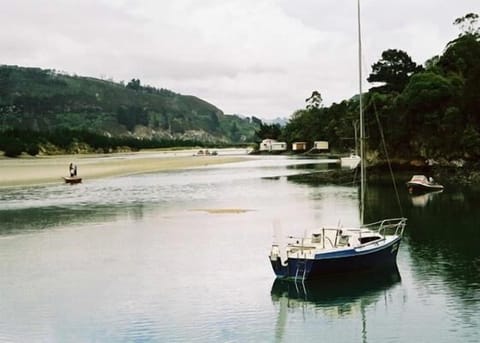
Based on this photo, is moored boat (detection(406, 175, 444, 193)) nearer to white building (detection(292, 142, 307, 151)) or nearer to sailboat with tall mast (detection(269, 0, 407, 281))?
sailboat with tall mast (detection(269, 0, 407, 281))

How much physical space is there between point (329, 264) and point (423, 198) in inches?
1391

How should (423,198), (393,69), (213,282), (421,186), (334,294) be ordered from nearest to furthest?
(334,294) → (213,282) → (423,198) → (421,186) → (393,69)

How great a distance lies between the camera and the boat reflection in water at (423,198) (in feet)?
180

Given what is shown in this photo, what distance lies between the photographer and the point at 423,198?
59.0m

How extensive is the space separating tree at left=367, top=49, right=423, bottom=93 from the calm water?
64.9m

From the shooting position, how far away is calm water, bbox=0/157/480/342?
70.2 ft

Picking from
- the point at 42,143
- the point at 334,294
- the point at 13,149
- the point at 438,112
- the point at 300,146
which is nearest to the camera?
the point at 334,294

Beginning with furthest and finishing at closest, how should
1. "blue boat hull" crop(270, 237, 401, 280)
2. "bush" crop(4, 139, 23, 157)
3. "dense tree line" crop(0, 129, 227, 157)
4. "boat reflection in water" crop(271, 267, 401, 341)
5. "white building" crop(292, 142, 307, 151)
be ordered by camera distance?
"white building" crop(292, 142, 307, 151) → "dense tree line" crop(0, 129, 227, 157) → "bush" crop(4, 139, 23, 157) → "blue boat hull" crop(270, 237, 401, 280) → "boat reflection in water" crop(271, 267, 401, 341)

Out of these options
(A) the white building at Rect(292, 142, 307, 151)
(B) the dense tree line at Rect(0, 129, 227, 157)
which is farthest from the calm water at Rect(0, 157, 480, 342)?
(A) the white building at Rect(292, 142, 307, 151)

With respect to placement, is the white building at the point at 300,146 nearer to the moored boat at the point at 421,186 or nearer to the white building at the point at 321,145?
the white building at the point at 321,145

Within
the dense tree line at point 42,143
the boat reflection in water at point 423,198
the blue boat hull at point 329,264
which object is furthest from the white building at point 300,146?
the blue boat hull at point 329,264

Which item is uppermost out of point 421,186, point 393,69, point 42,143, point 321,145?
point 393,69

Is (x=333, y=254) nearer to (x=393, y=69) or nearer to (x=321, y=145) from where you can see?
(x=393, y=69)

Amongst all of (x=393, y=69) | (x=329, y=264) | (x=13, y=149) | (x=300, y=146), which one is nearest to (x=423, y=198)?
(x=329, y=264)
